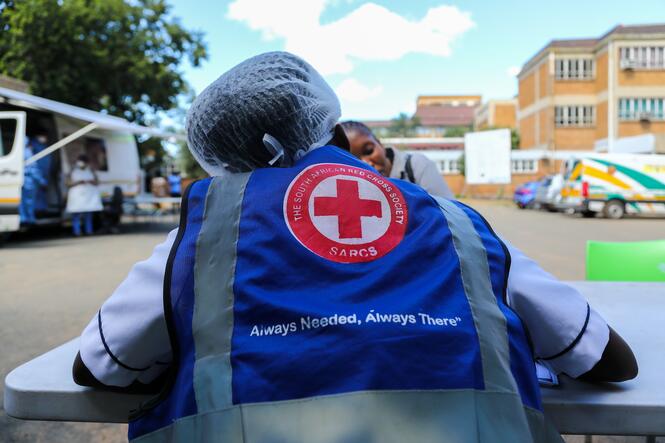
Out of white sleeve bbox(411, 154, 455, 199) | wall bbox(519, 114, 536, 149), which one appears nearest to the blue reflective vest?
white sleeve bbox(411, 154, 455, 199)

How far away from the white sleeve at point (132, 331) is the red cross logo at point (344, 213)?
0.29 metres

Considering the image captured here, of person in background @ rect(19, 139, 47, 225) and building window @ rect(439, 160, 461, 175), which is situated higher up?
building window @ rect(439, 160, 461, 175)

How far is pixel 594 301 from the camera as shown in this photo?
2211 millimetres

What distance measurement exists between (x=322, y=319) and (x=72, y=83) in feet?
76.0

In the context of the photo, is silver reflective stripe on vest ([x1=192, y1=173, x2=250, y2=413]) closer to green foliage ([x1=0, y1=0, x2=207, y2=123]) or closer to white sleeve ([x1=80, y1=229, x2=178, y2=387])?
white sleeve ([x1=80, y1=229, x2=178, y2=387])

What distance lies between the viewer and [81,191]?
41.7 ft

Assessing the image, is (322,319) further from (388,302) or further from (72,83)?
(72,83)

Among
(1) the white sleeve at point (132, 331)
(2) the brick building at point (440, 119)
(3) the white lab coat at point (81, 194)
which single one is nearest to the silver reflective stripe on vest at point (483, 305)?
(1) the white sleeve at point (132, 331)

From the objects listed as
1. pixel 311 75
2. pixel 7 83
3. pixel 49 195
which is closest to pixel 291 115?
pixel 311 75

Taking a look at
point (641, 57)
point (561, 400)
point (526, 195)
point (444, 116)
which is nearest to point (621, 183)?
point (526, 195)

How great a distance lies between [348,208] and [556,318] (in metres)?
0.47

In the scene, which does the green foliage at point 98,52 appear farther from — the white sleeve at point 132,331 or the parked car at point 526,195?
the white sleeve at point 132,331

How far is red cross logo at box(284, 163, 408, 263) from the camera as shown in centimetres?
120

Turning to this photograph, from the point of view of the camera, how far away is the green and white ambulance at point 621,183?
18594 mm
